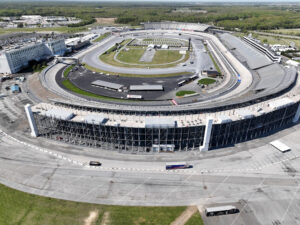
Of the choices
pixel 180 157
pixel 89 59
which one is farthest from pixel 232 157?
pixel 89 59

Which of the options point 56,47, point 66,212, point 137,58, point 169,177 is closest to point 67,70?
point 56,47

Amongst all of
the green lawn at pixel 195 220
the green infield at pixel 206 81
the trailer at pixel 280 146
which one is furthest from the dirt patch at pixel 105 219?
the green infield at pixel 206 81

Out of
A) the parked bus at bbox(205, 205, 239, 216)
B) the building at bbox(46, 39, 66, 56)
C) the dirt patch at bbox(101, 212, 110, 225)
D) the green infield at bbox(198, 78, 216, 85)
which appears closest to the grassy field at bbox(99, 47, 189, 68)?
the green infield at bbox(198, 78, 216, 85)

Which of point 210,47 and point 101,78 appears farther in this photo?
point 210,47

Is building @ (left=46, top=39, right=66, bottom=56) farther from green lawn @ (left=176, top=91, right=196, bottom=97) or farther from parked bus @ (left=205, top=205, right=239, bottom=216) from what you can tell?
parked bus @ (left=205, top=205, right=239, bottom=216)

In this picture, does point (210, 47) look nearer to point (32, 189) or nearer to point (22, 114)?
point (22, 114)

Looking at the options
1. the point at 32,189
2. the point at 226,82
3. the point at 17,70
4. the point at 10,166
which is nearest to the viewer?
the point at 32,189
